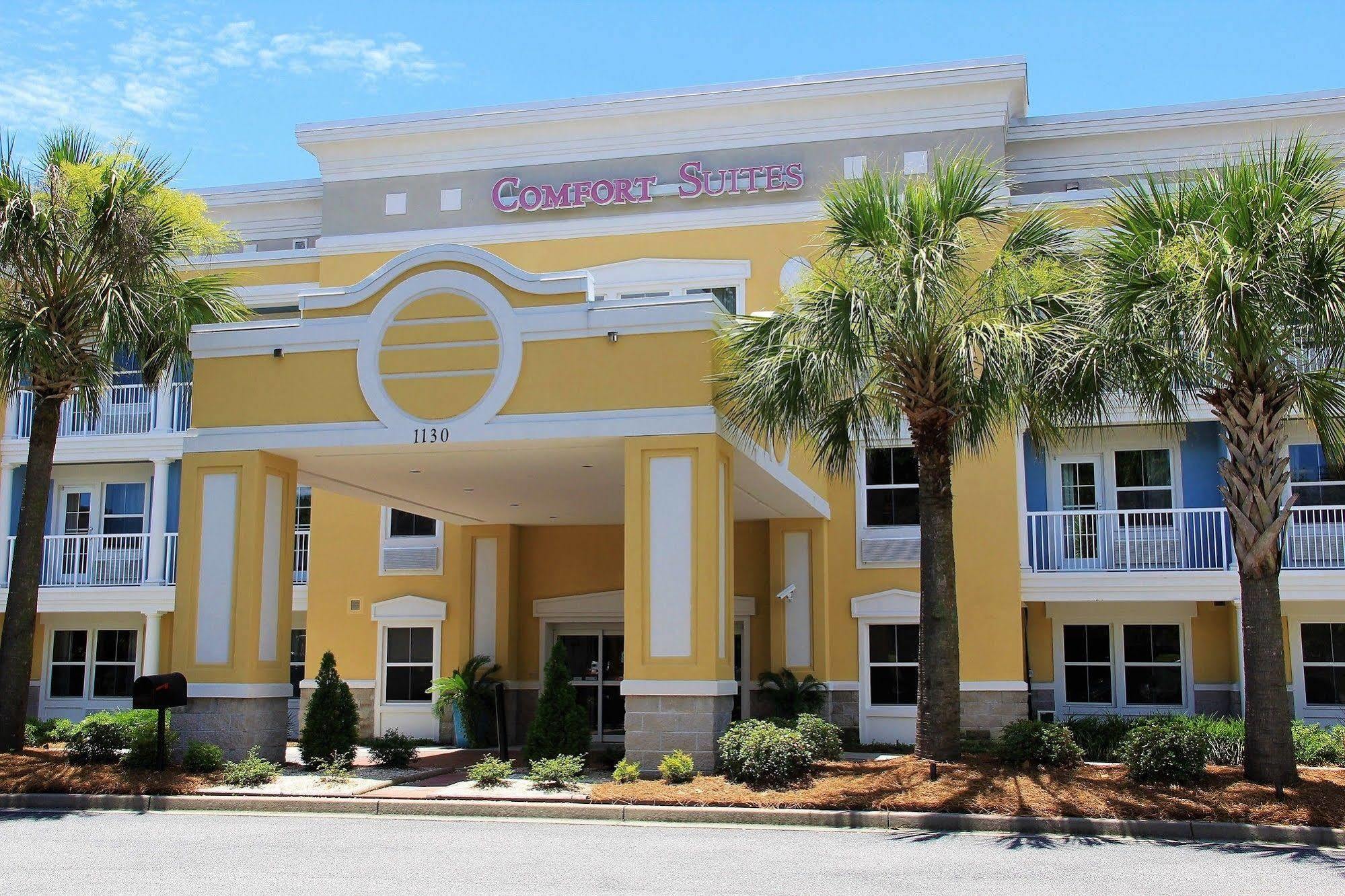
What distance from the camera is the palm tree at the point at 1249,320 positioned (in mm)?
13398

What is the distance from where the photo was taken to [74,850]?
11.5m

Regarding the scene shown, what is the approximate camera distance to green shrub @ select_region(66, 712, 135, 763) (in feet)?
54.2

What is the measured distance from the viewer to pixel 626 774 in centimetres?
1476

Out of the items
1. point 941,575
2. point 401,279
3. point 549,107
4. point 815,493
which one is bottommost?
point 941,575

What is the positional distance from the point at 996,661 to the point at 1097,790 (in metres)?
8.75

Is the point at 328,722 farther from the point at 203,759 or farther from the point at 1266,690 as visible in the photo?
the point at 1266,690

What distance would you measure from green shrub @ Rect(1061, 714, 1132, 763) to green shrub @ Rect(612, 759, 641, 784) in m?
7.24

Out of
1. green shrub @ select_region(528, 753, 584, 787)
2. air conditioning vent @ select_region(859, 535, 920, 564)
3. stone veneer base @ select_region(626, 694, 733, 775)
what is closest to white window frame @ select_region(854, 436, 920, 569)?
air conditioning vent @ select_region(859, 535, 920, 564)

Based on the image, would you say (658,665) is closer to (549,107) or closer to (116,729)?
(116,729)

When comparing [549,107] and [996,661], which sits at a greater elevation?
[549,107]

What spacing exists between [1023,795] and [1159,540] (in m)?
11.5

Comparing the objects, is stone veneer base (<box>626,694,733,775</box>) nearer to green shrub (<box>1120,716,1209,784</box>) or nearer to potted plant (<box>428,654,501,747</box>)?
green shrub (<box>1120,716,1209,784</box>)

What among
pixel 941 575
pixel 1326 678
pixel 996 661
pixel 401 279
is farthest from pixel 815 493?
pixel 1326 678

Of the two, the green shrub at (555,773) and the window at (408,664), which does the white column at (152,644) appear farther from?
the green shrub at (555,773)
